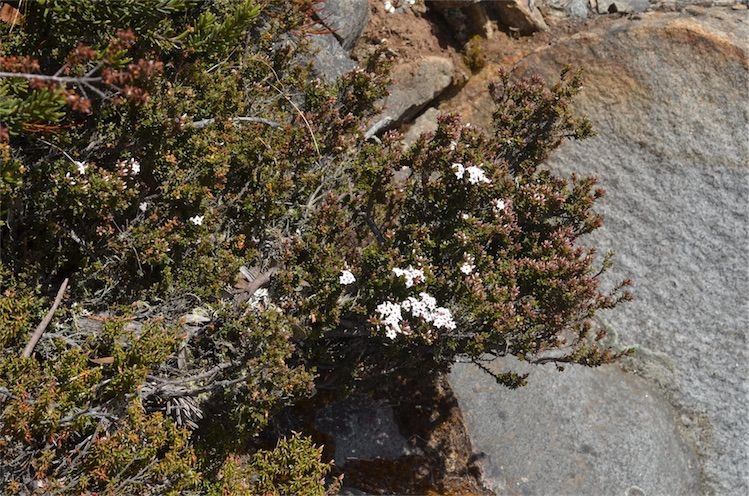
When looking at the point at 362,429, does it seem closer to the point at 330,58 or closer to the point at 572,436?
the point at 572,436

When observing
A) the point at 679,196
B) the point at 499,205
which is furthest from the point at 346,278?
the point at 679,196

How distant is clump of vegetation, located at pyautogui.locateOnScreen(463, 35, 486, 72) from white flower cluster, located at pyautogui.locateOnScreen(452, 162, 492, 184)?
9.55 ft

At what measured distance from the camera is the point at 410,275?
4484mm

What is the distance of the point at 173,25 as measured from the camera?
4957mm

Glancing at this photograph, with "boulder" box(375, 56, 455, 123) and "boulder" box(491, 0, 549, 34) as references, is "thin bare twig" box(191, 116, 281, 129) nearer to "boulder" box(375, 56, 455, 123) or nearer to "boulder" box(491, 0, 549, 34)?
"boulder" box(375, 56, 455, 123)

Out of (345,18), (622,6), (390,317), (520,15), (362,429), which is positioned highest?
(622,6)

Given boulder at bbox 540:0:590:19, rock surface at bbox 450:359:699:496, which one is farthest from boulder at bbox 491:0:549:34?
rock surface at bbox 450:359:699:496

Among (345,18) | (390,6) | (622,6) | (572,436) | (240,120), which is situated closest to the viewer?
(240,120)

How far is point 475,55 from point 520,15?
558mm

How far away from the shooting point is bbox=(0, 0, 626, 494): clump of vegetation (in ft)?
13.9

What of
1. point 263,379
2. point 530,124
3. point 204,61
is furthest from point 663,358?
point 204,61

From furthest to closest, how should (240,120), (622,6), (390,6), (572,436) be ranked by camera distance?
(622,6)
(390,6)
(572,436)
(240,120)

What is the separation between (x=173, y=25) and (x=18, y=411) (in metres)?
2.27

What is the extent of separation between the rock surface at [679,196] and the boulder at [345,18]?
1149 mm
